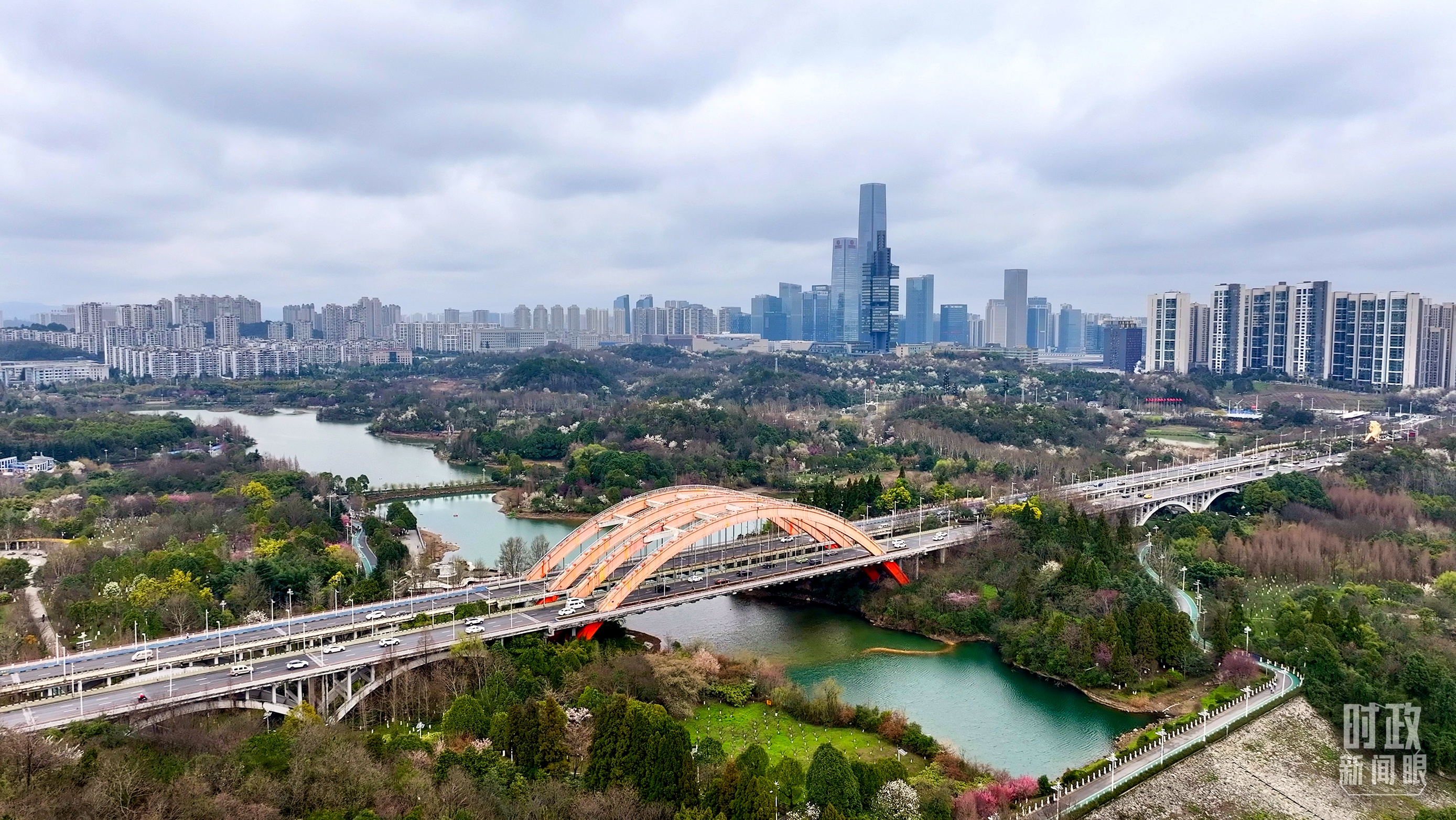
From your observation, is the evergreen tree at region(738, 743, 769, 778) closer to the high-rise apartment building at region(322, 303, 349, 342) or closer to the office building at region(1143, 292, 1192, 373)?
the office building at region(1143, 292, 1192, 373)

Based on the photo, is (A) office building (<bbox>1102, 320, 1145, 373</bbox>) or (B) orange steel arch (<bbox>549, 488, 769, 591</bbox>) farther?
(A) office building (<bbox>1102, 320, 1145, 373</bbox>)

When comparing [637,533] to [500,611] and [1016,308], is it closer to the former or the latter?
[500,611]

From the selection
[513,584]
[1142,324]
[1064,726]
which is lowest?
[1064,726]

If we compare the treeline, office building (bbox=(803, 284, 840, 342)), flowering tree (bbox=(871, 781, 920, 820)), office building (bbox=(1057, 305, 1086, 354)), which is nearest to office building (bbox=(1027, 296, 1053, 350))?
office building (bbox=(1057, 305, 1086, 354))

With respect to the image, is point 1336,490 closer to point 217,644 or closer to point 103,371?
point 217,644

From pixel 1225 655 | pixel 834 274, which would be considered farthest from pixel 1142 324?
pixel 1225 655
